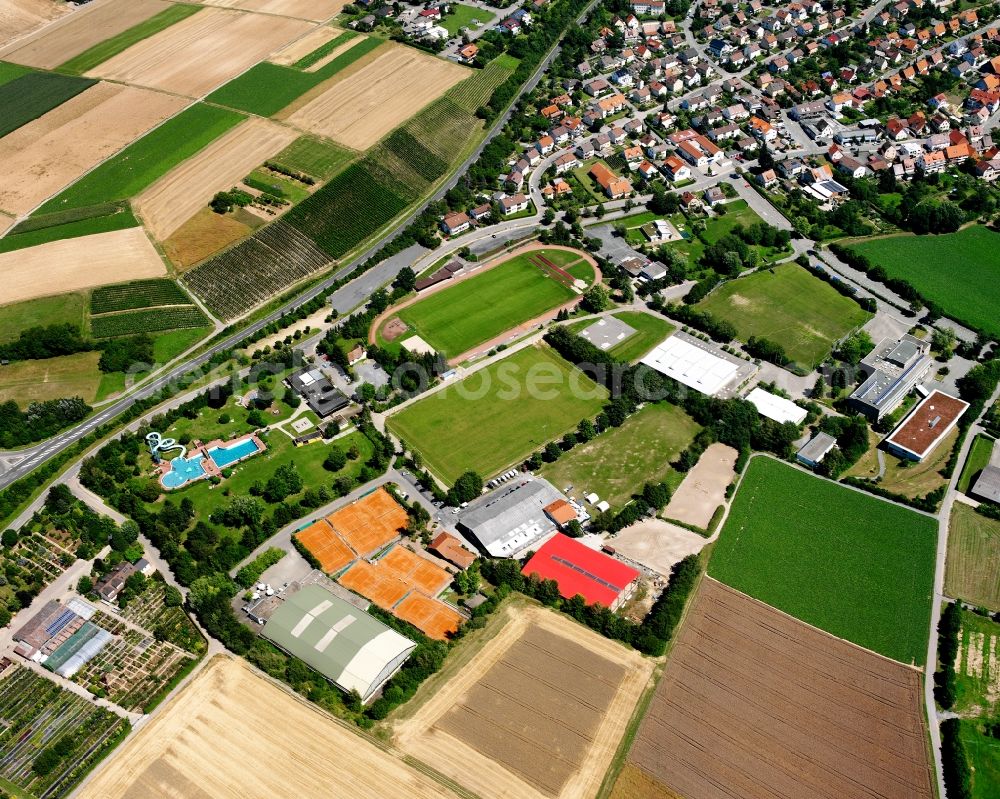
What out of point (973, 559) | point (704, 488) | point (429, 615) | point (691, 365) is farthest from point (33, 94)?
point (973, 559)

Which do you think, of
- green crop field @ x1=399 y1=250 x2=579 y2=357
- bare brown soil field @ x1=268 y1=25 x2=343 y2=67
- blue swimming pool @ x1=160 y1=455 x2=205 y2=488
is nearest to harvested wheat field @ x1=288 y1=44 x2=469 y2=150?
bare brown soil field @ x1=268 y1=25 x2=343 y2=67

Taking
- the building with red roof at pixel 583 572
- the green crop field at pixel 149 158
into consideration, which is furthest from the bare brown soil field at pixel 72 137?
the building with red roof at pixel 583 572

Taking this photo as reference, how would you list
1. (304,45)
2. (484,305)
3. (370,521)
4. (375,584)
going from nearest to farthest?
(375,584) → (370,521) → (484,305) → (304,45)

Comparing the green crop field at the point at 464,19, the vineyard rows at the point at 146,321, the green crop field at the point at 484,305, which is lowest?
the vineyard rows at the point at 146,321

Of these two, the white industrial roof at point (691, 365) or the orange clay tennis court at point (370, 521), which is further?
the white industrial roof at point (691, 365)

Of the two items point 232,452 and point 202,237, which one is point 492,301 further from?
point 202,237

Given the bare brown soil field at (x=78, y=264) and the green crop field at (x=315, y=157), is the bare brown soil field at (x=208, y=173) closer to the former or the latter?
the green crop field at (x=315, y=157)
